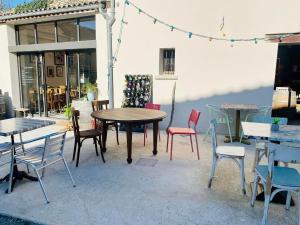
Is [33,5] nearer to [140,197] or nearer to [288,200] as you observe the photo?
[140,197]

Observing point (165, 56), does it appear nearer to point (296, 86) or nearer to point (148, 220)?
point (148, 220)

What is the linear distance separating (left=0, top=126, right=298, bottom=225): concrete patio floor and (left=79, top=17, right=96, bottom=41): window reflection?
4.05 m

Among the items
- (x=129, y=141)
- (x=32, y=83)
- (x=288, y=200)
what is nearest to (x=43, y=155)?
(x=129, y=141)

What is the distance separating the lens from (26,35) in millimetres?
7941

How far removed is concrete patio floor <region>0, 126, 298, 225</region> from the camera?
2475 mm

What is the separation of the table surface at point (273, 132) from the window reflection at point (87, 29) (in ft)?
17.2

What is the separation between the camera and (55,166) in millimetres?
3824

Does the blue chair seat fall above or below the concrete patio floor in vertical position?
above

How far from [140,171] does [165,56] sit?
138 inches

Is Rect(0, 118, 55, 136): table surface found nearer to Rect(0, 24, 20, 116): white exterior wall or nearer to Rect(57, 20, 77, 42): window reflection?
Rect(57, 20, 77, 42): window reflection

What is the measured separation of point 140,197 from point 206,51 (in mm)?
3975

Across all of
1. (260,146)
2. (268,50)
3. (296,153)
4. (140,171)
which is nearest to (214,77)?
(268,50)

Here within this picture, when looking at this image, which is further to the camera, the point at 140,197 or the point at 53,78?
the point at 53,78

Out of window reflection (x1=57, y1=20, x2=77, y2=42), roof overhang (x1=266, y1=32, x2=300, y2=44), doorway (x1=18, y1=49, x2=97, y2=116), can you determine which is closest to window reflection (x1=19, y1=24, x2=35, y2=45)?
doorway (x1=18, y1=49, x2=97, y2=116)
